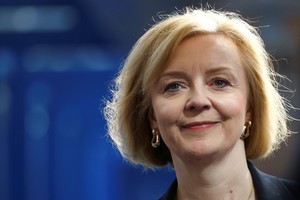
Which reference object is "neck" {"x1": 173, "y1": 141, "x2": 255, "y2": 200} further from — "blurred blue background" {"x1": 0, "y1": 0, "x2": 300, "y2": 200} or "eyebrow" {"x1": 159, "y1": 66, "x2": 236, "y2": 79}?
"blurred blue background" {"x1": 0, "y1": 0, "x2": 300, "y2": 200}

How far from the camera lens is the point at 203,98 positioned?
43.9 inches

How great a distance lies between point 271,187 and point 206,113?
0.82 feet

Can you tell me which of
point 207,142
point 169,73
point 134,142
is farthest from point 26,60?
point 207,142

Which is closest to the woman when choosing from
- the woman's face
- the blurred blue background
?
the woman's face

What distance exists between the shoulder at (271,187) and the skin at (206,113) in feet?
0.07

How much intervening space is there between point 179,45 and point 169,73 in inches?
2.5

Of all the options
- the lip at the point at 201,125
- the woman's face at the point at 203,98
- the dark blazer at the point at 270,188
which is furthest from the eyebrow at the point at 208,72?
the dark blazer at the point at 270,188

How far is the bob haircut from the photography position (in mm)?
1182

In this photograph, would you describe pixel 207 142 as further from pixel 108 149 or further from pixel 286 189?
pixel 108 149

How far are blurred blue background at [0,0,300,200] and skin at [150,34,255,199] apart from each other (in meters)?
0.59

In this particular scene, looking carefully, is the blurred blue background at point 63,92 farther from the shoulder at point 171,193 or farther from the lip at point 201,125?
the lip at point 201,125

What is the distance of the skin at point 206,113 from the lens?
3.67 ft

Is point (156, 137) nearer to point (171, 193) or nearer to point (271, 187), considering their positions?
point (171, 193)

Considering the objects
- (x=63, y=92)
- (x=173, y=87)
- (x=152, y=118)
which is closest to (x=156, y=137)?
(x=152, y=118)
